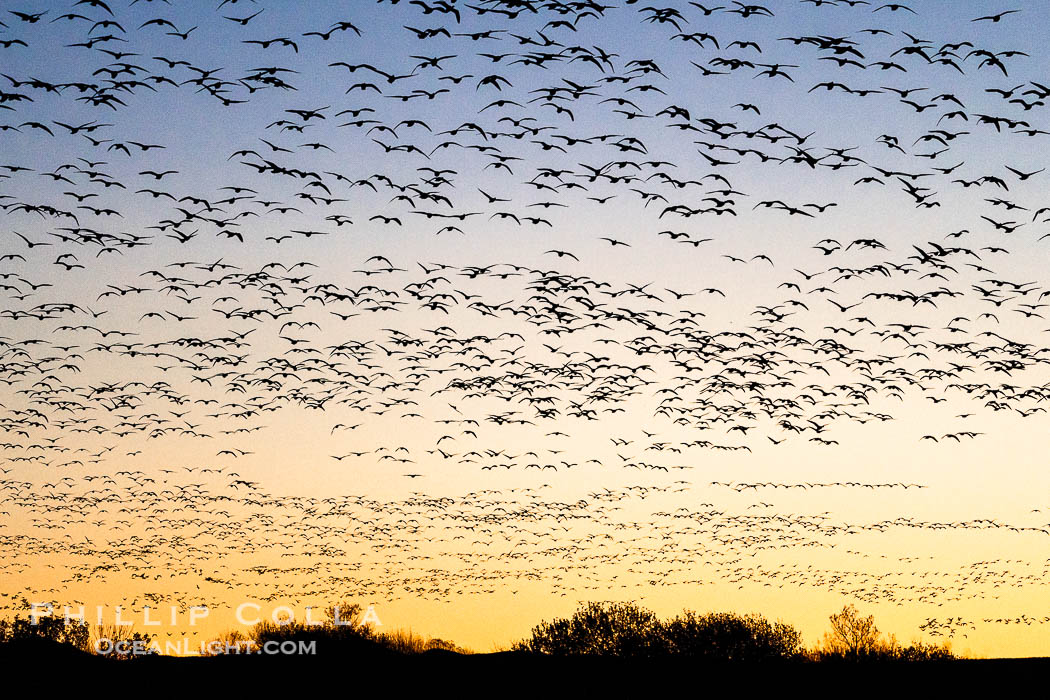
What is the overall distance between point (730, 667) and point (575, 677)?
6.30 meters

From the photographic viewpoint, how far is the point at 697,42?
20.7 m

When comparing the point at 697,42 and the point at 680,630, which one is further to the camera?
the point at 680,630

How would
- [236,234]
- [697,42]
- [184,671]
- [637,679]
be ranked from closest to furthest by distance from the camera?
[697,42], [236,234], [184,671], [637,679]

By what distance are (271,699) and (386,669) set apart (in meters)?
4.46

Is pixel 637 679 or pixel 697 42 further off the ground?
pixel 697 42

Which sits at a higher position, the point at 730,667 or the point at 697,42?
the point at 697,42

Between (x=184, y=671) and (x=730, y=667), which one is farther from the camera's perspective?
(x=730, y=667)

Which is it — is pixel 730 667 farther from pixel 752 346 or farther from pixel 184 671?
pixel 184 671

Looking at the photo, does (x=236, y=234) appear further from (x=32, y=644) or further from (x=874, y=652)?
(x=874, y=652)

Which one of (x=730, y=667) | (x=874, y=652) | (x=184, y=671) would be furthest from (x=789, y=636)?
(x=184, y=671)

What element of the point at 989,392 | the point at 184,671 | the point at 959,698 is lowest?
the point at 959,698

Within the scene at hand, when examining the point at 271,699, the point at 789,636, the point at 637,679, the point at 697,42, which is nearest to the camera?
the point at 697,42

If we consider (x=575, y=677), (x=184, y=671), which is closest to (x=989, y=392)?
(x=575, y=677)

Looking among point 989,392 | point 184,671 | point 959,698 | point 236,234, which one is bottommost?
point 959,698
